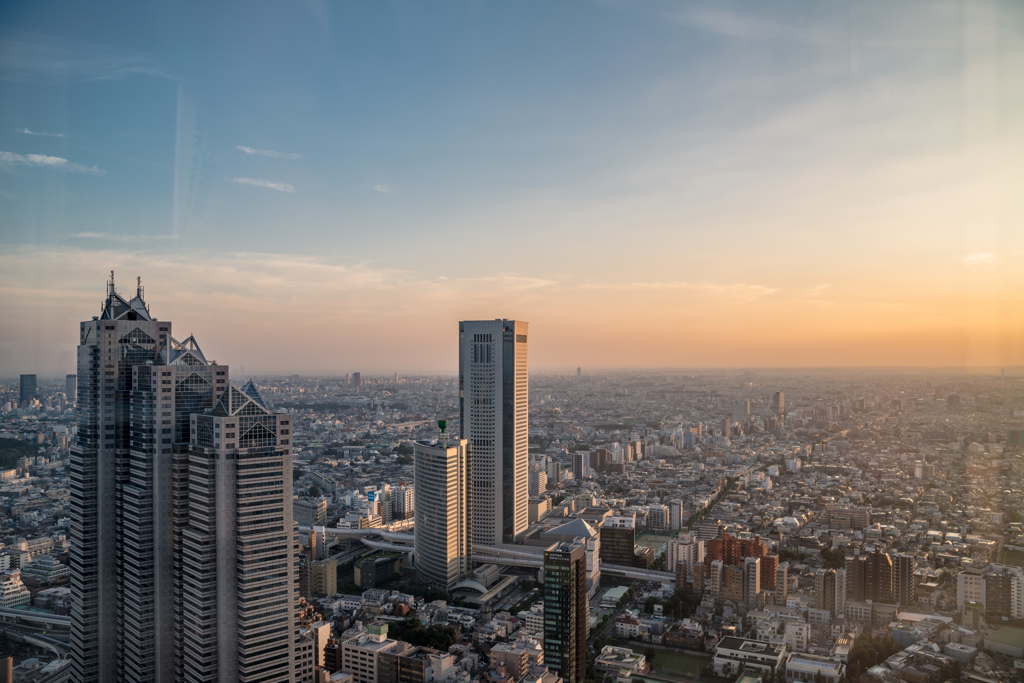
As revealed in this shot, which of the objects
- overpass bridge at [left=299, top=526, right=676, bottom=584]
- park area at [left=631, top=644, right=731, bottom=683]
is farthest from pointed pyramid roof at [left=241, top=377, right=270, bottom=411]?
overpass bridge at [left=299, top=526, right=676, bottom=584]

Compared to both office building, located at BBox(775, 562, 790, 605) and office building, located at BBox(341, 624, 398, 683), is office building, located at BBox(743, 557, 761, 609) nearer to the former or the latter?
office building, located at BBox(775, 562, 790, 605)

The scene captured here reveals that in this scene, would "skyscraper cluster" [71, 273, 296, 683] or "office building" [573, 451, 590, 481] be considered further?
"office building" [573, 451, 590, 481]

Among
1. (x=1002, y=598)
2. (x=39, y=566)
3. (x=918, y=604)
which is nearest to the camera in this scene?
(x=1002, y=598)

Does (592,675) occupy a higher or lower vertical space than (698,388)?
lower

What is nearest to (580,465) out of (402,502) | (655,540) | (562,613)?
(402,502)

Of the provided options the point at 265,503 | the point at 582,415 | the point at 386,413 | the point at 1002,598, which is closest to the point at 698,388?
the point at 582,415

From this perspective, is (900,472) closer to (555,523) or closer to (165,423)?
(555,523)

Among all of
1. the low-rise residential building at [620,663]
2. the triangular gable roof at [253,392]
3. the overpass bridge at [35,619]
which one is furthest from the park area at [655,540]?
the overpass bridge at [35,619]
